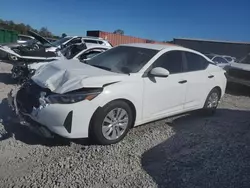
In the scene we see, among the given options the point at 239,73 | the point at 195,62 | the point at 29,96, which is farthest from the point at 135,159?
the point at 239,73

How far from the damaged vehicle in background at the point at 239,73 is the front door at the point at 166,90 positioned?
17.9 feet

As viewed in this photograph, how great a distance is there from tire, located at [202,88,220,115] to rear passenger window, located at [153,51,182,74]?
127 cm

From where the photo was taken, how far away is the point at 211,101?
648 centimetres

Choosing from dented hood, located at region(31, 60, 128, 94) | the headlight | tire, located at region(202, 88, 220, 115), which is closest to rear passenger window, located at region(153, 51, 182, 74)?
dented hood, located at region(31, 60, 128, 94)

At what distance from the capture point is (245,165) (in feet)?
13.1

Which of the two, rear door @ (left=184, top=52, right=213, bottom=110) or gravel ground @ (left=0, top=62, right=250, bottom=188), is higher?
rear door @ (left=184, top=52, right=213, bottom=110)

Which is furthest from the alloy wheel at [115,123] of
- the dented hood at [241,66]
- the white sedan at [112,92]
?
the dented hood at [241,66]

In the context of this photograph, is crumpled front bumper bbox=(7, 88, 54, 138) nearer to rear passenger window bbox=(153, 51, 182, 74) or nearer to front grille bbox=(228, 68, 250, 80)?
rear passenger window bbox=(153, 51, 182, 74)

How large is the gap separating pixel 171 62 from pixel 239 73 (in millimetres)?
5930

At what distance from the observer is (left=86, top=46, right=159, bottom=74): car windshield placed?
4949mm

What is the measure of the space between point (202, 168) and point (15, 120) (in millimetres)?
2780

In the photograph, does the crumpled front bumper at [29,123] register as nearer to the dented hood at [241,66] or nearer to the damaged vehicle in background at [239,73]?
the damaged vehicle in background at [239,73]

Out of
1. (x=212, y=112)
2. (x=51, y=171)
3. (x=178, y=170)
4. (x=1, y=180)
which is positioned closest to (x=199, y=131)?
(x=212, y=112)

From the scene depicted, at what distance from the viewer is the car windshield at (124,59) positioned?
495 cm
